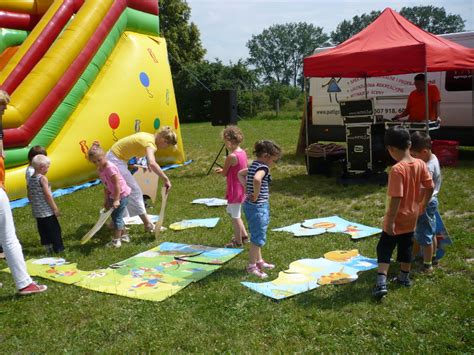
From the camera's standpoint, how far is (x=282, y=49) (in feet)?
276

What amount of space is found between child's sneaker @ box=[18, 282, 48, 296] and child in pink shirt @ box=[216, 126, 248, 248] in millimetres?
2078

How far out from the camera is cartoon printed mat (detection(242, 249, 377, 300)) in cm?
418

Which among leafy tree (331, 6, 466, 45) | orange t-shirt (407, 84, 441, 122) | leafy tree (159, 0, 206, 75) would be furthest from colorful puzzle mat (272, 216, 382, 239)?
leafy tree (331, 6, 466, 45)

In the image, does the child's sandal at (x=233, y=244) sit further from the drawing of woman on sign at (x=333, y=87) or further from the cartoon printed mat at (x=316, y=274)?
the drawing of woman on sign at (x=333, y=87)

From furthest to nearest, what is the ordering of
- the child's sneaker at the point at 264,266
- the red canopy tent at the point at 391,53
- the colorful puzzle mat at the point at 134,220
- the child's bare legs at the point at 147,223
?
the red canopy tent at the point at 391,53 → the colorful puzzle mat at the point at 134,220 → the child's bare legs at the point at 147,223 → the child's sneaker at the point at 264,266

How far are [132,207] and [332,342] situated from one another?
144 inches

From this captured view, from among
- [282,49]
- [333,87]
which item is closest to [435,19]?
[282,49]

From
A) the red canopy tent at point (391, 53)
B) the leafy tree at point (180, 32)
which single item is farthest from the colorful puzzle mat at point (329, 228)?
the leafy tree at point (180, 32)

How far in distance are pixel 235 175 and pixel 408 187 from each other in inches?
82.0

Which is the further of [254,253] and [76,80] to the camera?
[76,80]

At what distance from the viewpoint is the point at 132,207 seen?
625 centimetres

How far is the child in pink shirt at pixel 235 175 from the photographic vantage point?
5.20 metres

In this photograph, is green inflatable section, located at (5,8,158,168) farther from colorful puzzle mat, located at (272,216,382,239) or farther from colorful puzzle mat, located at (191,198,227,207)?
colorful puzzle mat, located at (272,216,382,239)

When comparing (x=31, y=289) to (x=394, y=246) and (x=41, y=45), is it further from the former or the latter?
(x=41, y=45)
